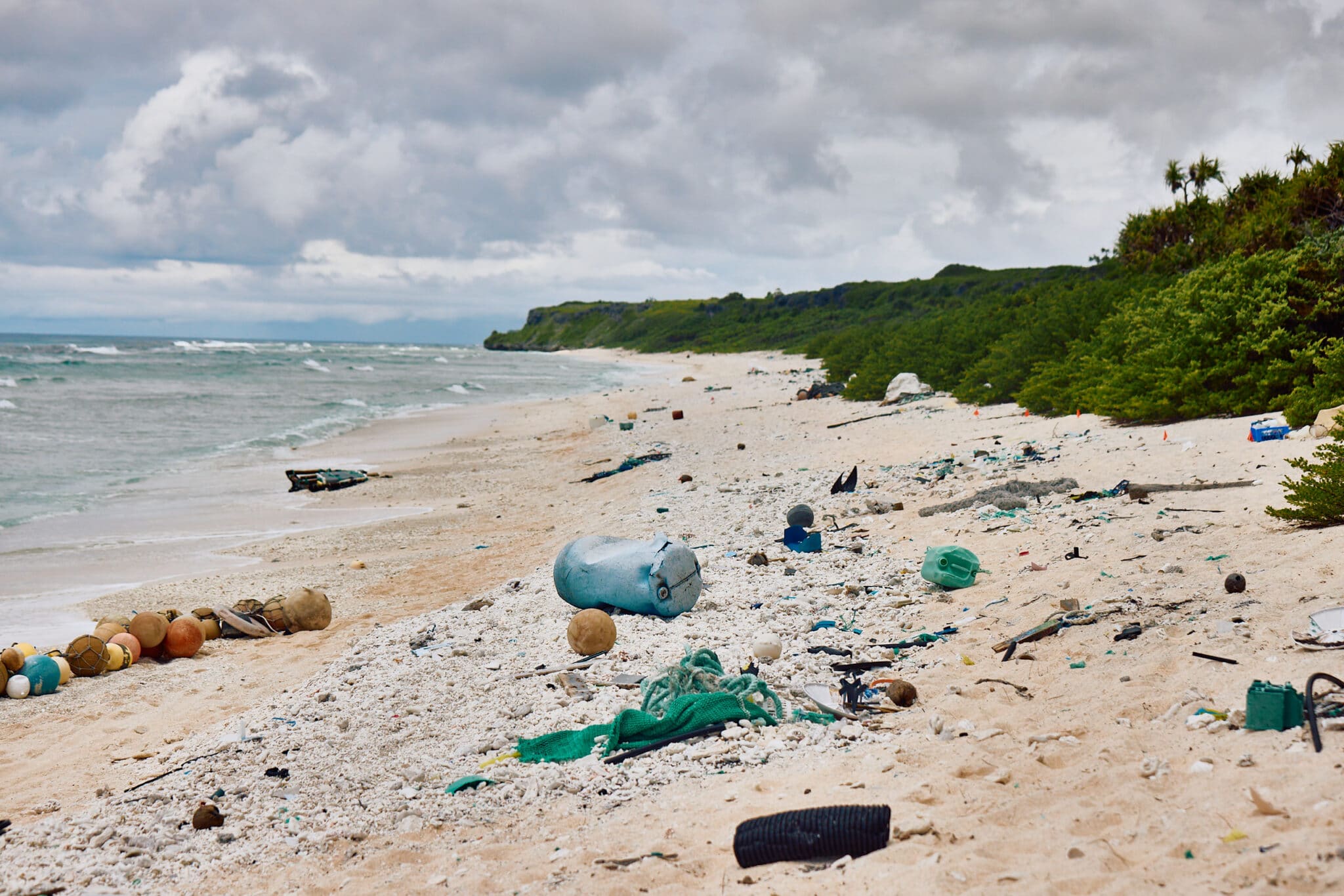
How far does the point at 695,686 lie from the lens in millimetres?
5297

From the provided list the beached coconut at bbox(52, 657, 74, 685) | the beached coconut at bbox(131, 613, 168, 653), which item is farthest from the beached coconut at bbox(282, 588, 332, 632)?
the beached coconut at bbox(52, 657, 74, 685)

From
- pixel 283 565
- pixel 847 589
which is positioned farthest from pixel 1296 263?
pixel 283 565

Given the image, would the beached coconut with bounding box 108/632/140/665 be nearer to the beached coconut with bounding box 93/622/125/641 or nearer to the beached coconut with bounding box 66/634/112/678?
the beached coconut with bounding box 93/622/125/641

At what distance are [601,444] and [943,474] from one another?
1011 cm

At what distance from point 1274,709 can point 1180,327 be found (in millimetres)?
10975

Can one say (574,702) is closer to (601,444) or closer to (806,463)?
(806,463)

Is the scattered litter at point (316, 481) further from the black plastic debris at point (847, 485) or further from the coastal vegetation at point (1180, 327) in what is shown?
the coastal vegetation at point (1180, 327)

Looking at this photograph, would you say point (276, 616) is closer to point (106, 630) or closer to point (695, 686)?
point (106, 630)

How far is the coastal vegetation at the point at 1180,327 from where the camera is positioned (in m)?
11.9

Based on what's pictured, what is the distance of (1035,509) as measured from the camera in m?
8.85

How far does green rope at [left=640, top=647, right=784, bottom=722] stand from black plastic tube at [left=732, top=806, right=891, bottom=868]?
1480 millimetres

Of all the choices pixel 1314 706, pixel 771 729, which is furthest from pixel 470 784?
pixel 1314 706

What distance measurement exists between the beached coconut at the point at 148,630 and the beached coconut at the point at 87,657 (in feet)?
1.02

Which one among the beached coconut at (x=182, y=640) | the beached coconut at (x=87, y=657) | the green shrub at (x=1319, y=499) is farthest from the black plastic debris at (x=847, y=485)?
the beached coconut at (x=87, y=657)
